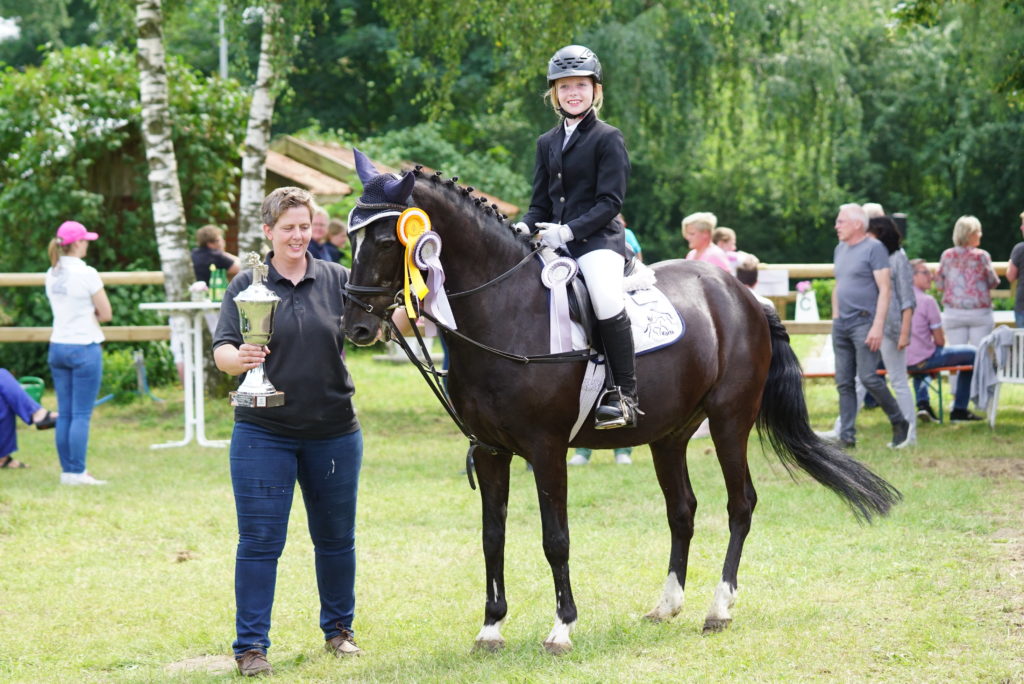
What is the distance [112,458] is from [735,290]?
734cm

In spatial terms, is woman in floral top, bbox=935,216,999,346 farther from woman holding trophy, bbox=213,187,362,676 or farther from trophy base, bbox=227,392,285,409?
trophy base, bbox=227,392,285,409

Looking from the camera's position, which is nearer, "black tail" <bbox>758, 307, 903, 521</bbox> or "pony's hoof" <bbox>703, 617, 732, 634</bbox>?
"pony's hoof" <bbox>703, 617, 732, 634</bbox>

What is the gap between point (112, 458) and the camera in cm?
1123

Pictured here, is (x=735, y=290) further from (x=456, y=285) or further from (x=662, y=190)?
(x=662, y=190)

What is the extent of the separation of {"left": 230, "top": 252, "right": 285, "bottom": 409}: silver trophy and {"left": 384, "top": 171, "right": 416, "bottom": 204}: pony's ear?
62 cm

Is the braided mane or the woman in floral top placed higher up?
the braided mane

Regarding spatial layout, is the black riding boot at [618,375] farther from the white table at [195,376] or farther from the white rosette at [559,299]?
the white table at [195,376]

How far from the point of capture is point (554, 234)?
5.11 meters

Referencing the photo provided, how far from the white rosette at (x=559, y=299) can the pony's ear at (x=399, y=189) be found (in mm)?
790

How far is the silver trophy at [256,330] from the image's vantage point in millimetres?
4672

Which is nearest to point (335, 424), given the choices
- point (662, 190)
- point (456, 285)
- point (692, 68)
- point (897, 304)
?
point (456, 285)

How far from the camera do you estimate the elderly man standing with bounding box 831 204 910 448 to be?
10055 mm

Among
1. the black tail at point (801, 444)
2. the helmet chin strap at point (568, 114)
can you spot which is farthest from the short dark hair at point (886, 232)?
the helmet chin strap at point (568, 114)

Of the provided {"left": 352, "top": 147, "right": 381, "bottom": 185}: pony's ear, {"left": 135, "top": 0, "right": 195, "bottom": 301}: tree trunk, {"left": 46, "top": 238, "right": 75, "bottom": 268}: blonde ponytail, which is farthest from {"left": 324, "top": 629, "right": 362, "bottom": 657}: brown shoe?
{"left": 135, "top": 0, "right": 195, "bottom": 301}: tree trunk
